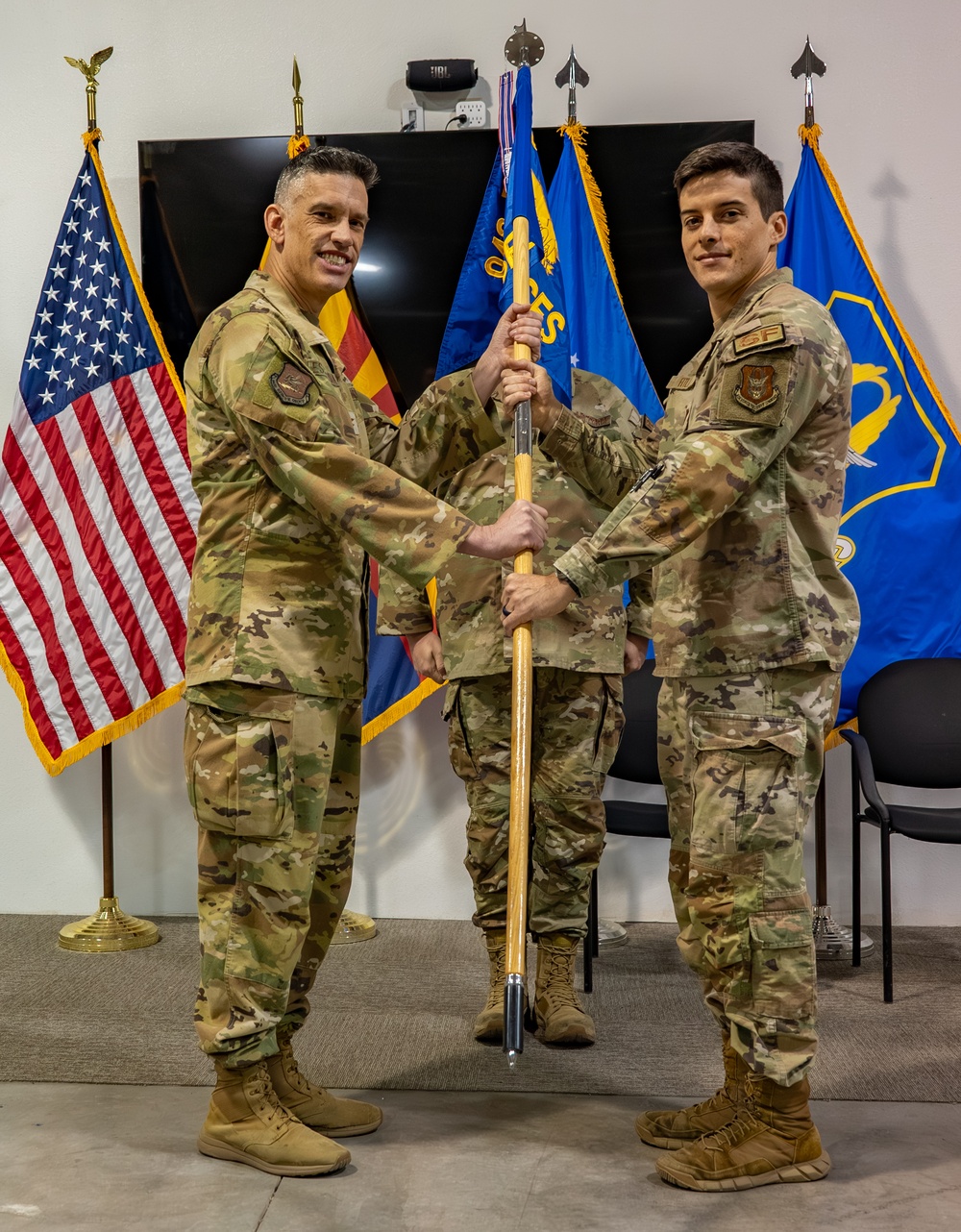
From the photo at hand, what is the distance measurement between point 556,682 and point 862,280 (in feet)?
5.90

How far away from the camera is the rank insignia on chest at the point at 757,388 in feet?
6.95

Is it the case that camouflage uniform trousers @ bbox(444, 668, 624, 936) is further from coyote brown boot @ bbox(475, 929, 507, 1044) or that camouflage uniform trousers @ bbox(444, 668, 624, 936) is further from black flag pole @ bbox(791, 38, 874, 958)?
black flag pole @ bbox(791, 38, 874, 958)

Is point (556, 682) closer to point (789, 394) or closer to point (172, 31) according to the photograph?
point (789, 394)

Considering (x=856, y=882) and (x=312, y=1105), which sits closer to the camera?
(x=312, y=1105)

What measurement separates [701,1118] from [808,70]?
315cm

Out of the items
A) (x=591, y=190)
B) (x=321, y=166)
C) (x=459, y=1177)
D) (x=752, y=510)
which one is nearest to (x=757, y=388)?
(x=752, y=510)

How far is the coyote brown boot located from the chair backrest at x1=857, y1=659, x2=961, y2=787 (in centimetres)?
137

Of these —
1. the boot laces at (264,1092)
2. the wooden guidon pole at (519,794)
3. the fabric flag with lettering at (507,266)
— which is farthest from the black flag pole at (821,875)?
the boot laces at (264,1092)

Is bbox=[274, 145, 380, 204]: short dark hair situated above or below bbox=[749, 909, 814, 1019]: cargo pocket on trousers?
above

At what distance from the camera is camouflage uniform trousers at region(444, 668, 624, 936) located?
3.10 meters

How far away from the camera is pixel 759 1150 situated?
2141 mm

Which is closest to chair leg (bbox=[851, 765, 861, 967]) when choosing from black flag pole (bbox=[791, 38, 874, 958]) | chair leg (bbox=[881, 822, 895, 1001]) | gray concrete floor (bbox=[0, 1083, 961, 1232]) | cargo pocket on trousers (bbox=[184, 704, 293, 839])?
black flag pole (bbox=[791, 38, 874, 958])

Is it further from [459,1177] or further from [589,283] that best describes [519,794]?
[589,283]

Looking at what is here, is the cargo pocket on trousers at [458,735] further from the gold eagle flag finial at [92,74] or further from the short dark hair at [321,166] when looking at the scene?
the gold eagle flag finial at [92,74]
